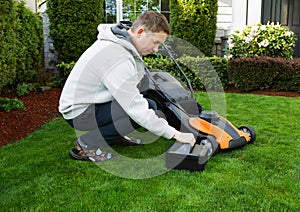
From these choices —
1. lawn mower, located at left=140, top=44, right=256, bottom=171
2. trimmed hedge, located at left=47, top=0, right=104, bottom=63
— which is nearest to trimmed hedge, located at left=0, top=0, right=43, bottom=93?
trimmed hedge, located at left=47, top=0, right=104, bottom=63

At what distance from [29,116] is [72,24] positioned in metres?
2.50

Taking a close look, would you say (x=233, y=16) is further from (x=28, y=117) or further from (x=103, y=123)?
(x=103, y=123)

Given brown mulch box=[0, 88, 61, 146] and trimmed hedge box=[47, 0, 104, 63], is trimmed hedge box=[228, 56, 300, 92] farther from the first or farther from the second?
brown mulch box=[0, 88, 61, 146]

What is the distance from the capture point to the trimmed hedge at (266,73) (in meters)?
5.50

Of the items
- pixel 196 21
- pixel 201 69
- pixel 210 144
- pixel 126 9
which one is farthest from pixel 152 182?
pixel 126 9

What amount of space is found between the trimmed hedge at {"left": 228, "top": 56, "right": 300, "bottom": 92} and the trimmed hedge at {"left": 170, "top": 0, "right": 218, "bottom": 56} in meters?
1.33

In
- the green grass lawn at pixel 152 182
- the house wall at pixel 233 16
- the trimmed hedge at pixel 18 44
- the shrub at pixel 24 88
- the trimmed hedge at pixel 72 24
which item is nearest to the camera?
the green grass lawn at pixel 152 182

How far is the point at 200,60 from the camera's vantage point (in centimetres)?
606

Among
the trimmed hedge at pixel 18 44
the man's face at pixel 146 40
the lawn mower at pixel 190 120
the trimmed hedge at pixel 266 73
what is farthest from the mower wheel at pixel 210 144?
the trimmed hedge at pixel 266 73

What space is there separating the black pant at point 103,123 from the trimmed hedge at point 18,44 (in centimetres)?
201

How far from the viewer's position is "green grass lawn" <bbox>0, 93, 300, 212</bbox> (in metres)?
1.95

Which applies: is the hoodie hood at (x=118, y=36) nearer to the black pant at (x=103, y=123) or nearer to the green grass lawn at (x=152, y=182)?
the black pant at (x=103, y=123)

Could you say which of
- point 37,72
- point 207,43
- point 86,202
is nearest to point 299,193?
point 86,202

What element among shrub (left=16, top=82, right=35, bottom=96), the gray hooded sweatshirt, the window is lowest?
shrub (left=16, top=82, right=35, bottom=96)
